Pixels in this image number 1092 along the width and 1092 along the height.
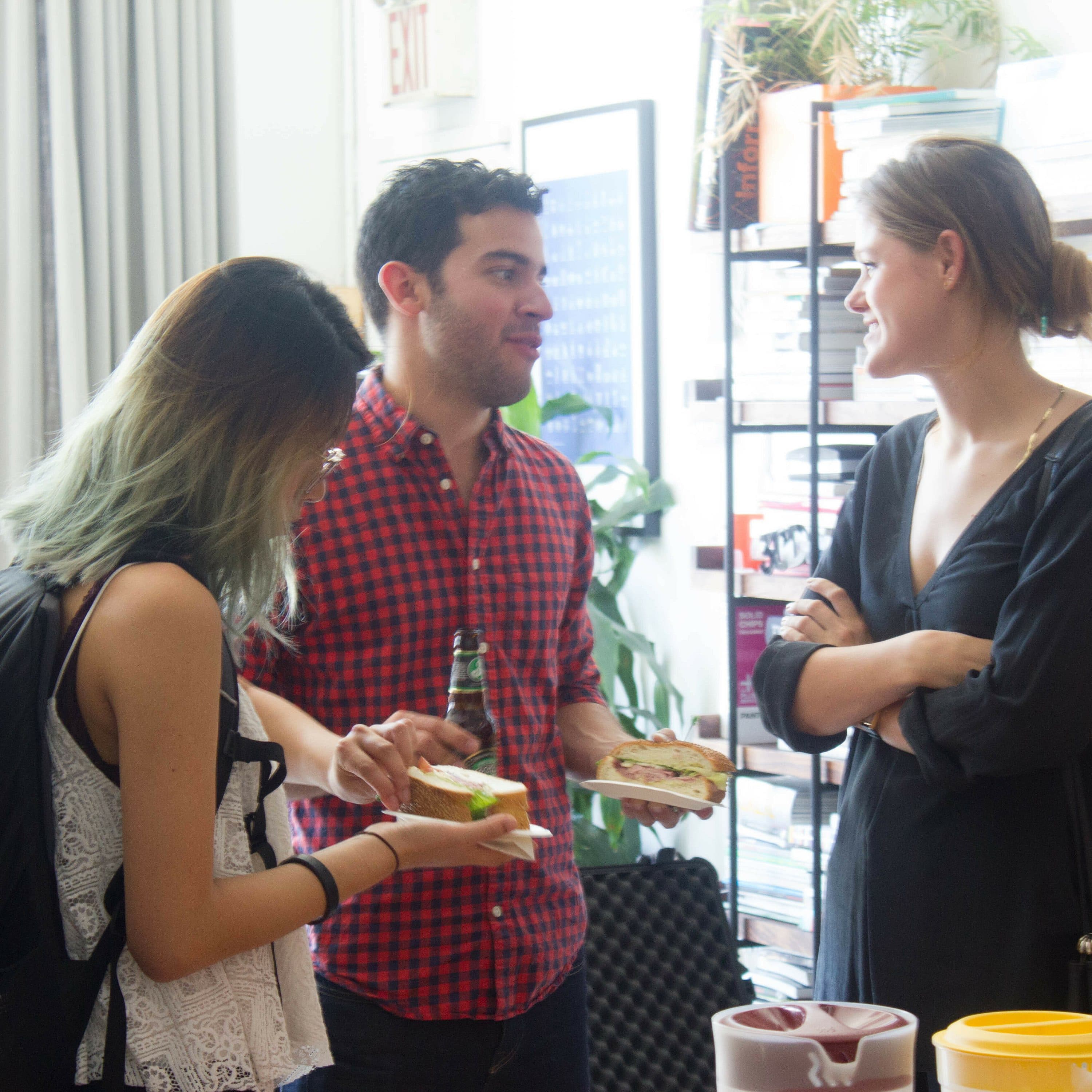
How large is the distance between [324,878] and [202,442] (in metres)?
0.43

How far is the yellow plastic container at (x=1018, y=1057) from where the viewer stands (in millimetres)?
719

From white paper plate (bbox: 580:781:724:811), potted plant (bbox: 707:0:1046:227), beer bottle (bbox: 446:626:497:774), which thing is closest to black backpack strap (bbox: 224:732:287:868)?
beer bottle (bbox: 446:626:497:774)

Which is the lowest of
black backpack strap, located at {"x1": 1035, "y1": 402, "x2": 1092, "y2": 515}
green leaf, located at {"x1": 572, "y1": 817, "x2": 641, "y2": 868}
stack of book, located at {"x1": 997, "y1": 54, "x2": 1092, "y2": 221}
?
green leaf, located at {"x1": 572, "y1": 817, "x2": 641, "y2": 868}

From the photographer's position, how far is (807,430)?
8.70 ft

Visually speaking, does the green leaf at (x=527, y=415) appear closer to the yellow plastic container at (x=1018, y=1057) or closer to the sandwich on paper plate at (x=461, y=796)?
the sandwich on paper plate at (x=461, y=796)

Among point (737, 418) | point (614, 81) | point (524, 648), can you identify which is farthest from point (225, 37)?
point (524, 648)

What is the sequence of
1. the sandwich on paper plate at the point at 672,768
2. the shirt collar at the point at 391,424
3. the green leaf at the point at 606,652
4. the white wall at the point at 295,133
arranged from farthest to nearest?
the white wall at the point at 295,133, the green leaf at the point at 606,652, the shirt collar at the point at 391,424, the sandwich on paper plate at the point at 672,768

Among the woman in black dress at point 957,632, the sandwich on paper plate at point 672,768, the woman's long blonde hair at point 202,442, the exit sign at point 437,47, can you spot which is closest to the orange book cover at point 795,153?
the woman in black dress at point 957,632

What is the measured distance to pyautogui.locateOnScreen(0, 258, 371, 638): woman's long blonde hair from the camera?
109 centimetres

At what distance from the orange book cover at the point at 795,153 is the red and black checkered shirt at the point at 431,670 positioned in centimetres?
102

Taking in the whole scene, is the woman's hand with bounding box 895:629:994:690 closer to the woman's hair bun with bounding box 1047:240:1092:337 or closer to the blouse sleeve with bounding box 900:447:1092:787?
the blouse sleeve with bounding box 900:447:1092:787

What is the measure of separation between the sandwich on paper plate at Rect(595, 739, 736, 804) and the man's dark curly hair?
2.41 feet

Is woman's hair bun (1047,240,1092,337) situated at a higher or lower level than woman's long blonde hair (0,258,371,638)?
higher

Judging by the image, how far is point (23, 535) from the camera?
1142 mm
